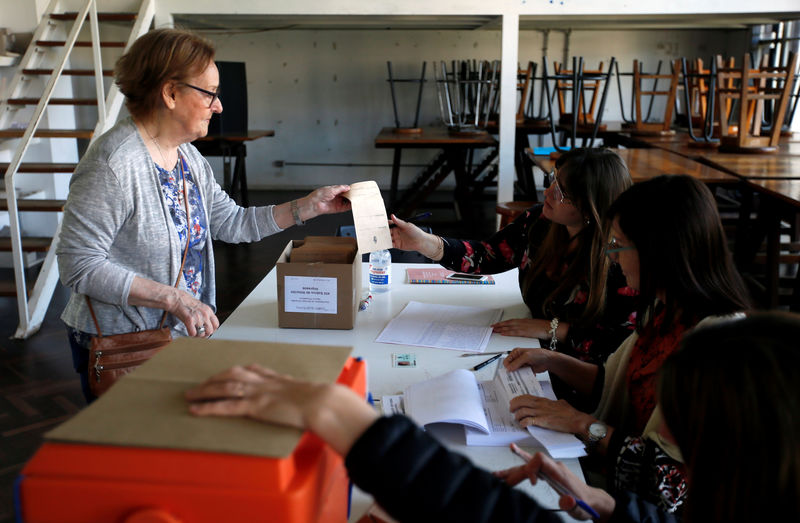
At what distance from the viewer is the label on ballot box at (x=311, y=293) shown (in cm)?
205

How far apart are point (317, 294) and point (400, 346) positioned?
29cm

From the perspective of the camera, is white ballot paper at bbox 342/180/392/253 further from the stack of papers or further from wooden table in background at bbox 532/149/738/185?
wooden table in background at bbox 532/149/738/185

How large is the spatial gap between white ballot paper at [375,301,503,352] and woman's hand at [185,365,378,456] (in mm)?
1144

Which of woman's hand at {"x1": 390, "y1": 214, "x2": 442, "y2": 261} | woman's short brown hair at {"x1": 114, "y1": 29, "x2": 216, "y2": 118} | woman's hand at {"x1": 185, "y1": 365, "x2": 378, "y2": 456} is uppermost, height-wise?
woman's short brown hair at {"x1": 114, "y1": 29, "x2": 216, "y2": 118}

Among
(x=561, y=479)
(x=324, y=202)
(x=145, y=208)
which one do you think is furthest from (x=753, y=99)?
(x=561, y=479)

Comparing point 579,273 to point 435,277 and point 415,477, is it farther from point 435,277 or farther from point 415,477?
point 415,477

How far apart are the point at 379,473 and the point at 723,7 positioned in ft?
20.4

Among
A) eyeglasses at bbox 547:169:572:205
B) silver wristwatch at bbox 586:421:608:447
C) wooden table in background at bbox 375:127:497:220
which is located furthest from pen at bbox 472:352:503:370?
wooden table in background at bbox 375:127:497:220

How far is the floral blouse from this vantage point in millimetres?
2102

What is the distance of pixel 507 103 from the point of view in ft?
19.9

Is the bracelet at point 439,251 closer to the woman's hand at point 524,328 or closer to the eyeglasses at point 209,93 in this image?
Answer: the woman's hand at point 524,328

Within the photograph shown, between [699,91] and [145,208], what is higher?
[699,91]

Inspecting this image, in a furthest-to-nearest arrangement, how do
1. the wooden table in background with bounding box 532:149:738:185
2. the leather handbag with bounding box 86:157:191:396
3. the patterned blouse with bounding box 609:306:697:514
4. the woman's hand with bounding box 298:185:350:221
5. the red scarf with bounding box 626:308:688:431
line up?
the wooden table in background with bounding box 532:149:738:185 < the woman's hand with bounding box 298:185:350:221 < the leather handbag with bounding box 86:157:191:396 < the red scarf with bounding box 626:308:688:431 < the patterned blouse with bounding box 609:306:697:514

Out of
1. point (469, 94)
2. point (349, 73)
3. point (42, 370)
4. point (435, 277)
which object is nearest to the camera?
point (435, 277)
